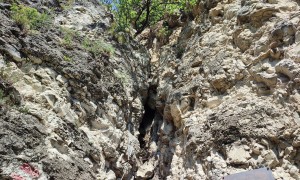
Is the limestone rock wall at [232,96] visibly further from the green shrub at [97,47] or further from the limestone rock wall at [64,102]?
the green shrub at [97,47]

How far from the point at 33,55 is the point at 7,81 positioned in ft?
4.14

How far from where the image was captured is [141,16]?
14555 mm

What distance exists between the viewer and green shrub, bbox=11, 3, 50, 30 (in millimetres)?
7531

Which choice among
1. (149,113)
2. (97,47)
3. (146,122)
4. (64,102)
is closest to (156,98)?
(149,113)

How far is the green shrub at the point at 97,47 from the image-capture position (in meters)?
8.82

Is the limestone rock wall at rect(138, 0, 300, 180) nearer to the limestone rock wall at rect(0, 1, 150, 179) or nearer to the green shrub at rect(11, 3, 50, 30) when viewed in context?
the limestone rock wall at rect(0, 1, 150, 179)

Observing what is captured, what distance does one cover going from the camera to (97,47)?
357 inches

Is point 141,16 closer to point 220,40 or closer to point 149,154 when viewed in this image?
point 220,40

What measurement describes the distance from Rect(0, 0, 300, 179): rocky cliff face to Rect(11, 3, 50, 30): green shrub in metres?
0.20

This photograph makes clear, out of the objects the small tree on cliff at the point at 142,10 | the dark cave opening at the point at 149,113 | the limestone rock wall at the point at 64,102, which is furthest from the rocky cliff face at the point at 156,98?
the small tree on cliff at the point at 142,10

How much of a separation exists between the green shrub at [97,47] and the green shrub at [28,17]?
1282 mm

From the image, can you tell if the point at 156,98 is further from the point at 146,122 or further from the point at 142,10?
the point at 142,10

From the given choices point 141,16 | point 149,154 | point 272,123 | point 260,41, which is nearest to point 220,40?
point 260,41

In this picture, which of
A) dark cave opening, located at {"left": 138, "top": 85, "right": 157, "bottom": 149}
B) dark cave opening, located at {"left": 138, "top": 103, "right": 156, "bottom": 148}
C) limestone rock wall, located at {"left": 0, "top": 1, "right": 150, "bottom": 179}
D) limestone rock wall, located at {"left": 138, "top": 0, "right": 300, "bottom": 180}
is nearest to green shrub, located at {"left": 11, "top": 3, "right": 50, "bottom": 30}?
limestone rock wall, located at {"left": 0, "top": 1, "right": 150, "bottom": 179}
